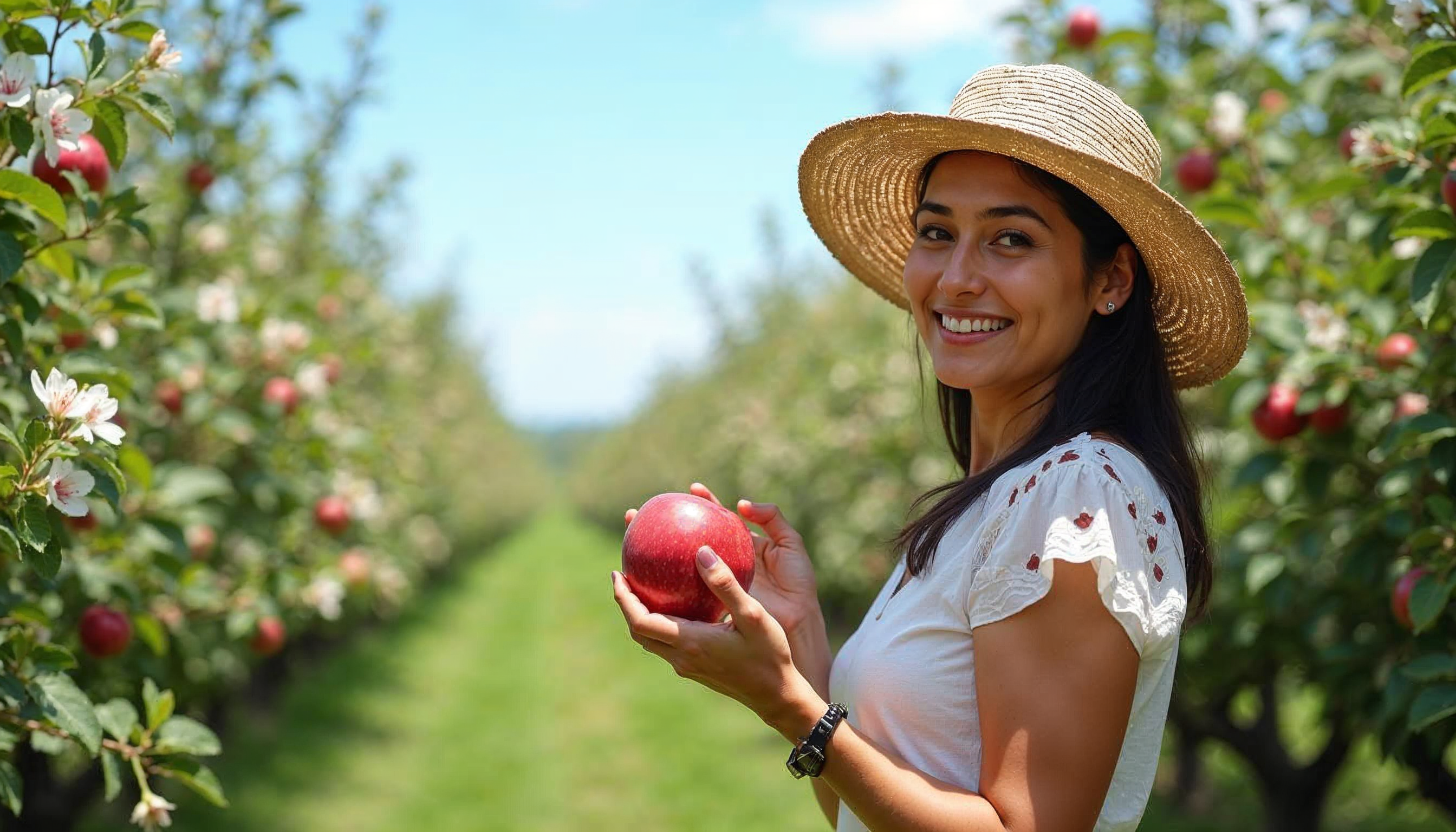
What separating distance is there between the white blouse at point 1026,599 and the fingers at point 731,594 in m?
0.25

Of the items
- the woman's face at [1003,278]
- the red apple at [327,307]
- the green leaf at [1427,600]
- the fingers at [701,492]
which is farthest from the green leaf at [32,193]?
the red apple at [327,307]

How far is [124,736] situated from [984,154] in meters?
1.62

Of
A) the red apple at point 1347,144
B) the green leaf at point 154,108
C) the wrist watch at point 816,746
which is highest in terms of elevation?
the red apple at point 1347,144

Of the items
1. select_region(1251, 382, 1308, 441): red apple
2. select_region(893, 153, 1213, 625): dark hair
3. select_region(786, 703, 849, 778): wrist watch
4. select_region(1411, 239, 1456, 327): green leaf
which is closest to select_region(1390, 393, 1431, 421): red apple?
select_region(1251, 382, 1308, 441): red apple

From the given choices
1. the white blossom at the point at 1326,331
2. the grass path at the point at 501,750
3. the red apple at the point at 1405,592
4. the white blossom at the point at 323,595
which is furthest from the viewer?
the grass path at the point at 501,750

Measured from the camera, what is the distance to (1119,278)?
5.92ft

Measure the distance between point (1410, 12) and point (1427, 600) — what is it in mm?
976

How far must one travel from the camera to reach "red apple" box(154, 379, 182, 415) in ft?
12.7

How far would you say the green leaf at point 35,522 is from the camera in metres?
1.67

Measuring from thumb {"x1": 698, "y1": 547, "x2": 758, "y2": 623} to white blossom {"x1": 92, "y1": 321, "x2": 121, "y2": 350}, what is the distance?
1859 mm

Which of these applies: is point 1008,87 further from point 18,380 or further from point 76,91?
point 18,380

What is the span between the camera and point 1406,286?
298 cm

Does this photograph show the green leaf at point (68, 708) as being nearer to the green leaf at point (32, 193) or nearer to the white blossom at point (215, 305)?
the green leaf at point (32, 193)

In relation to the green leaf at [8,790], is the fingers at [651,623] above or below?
below
